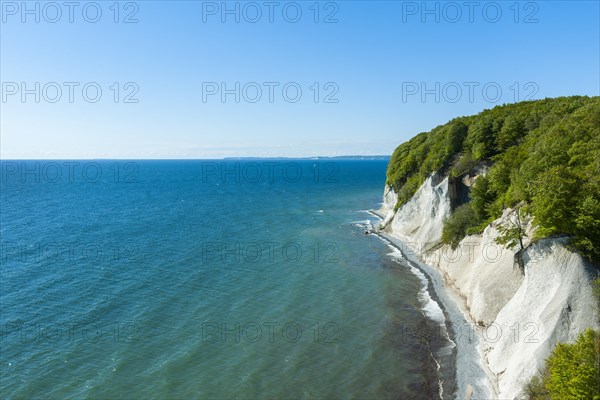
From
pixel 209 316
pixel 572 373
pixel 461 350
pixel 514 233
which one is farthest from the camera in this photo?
pixel 209 316

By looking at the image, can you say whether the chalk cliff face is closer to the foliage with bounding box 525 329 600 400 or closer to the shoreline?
the shoreline

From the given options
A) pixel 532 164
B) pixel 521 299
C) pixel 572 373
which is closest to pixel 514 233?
pixel 521 299

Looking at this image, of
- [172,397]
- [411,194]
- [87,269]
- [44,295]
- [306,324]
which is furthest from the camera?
[411,194]

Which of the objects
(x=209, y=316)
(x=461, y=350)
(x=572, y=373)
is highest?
(x=572, y=373)

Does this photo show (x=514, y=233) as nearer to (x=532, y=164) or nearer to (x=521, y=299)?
(x=521, y=299)

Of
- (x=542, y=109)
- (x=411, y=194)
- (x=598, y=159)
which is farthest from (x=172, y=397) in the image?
(x=542, y=109)

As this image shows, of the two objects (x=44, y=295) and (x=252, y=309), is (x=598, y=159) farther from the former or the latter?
(x=44, y=295)

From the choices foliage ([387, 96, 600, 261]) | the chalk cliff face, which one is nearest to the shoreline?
the chalk cliff face
